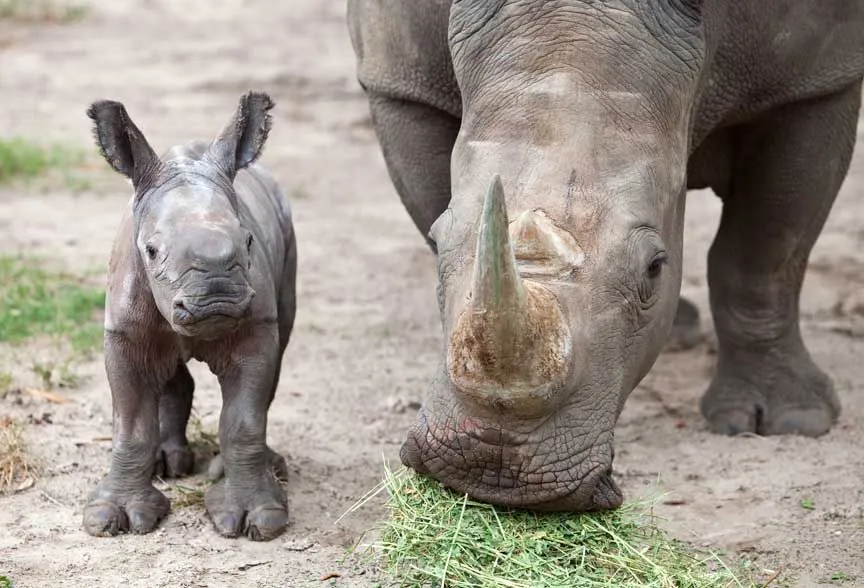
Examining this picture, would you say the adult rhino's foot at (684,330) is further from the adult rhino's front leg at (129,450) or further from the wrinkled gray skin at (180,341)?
the adult rhino's front leg at (129,450)

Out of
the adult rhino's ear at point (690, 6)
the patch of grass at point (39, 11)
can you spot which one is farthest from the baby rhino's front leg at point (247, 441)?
the patch of grass at point (39, 11)

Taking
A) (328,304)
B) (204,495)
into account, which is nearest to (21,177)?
(328,304)

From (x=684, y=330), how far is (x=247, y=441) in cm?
314

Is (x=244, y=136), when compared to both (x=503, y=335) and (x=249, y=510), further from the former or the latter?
(x=503, y=335)

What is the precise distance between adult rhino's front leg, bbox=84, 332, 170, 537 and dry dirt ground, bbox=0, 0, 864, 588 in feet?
0.21

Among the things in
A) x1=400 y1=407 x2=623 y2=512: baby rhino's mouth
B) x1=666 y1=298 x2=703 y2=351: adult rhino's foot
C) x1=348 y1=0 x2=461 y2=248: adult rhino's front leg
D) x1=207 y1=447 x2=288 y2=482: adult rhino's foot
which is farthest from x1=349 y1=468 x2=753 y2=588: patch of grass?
x1=666 y1=298 x2=703 y2=351: adult rhino's foot

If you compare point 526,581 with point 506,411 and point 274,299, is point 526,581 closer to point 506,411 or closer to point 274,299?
point 506,411

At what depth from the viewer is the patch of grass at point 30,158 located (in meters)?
10.1

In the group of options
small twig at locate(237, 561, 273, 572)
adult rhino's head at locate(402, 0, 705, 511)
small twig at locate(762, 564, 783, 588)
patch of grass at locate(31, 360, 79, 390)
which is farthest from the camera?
patch of grass at locate(31, 360, 79, 390)

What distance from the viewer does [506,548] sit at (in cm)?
450

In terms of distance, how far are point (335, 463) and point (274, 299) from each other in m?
0.93

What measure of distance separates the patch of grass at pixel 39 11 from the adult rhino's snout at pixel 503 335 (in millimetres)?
12078

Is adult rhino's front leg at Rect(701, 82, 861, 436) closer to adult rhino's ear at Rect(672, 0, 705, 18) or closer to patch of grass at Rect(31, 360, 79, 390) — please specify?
adult rhino's ear at Rect(672, 0, 705, 18)

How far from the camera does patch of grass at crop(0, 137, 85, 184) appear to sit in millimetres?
10070
